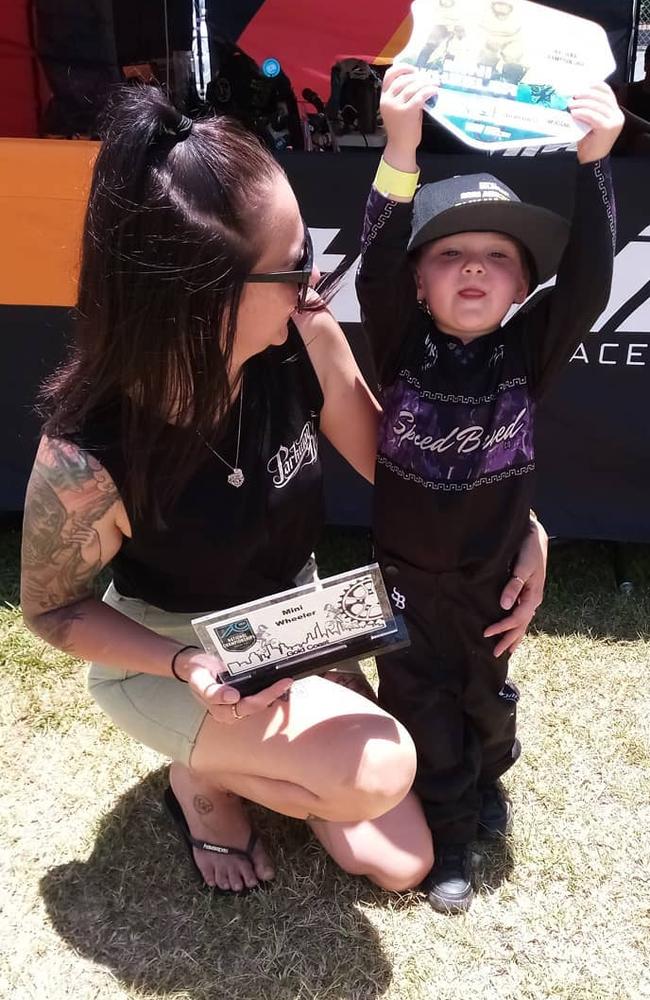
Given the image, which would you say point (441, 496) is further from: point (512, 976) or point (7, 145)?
point (7, 145)

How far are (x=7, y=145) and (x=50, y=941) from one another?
2.04 metres

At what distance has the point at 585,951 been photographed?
1.60 m

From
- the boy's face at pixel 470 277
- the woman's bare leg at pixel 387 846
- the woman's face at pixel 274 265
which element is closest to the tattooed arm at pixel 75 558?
the woman's face at pixel 274 265

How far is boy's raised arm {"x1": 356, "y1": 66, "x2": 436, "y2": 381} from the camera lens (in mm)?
1337

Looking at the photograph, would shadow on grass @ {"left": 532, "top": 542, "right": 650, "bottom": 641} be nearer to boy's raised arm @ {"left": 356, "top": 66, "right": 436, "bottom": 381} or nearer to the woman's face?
boy's raised arm @ {"left": 356, "top": 66, "right": 436, "bottom": 381}

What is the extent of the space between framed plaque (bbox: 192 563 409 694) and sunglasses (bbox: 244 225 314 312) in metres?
0.44

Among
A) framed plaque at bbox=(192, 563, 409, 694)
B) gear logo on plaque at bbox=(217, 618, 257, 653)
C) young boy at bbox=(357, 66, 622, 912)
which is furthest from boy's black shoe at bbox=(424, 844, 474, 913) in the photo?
gear logo on plaque at bbox=(217, 618, 257, 653)

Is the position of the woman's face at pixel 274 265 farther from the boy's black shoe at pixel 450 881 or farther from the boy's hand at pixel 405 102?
the boy's black shoe at pixel 450 881

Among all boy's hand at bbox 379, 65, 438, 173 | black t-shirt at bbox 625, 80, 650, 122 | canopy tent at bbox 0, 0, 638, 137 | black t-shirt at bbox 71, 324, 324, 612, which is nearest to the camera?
boy's hand at bbox 379, 65, 438, 173

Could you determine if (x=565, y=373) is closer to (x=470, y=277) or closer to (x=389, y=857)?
(x=470, y=277)

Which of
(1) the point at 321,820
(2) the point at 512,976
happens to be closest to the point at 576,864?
(2) the point at 512,976


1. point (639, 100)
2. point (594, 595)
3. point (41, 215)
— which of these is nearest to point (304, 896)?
point (594, 595)

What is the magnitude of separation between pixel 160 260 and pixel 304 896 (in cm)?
120

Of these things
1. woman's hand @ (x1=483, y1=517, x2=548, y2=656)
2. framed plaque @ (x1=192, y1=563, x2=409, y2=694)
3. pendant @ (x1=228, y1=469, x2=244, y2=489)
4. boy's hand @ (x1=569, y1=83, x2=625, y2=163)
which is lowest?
woman's hand @ (x1=483, y1=517, x2=548, y2=656)
